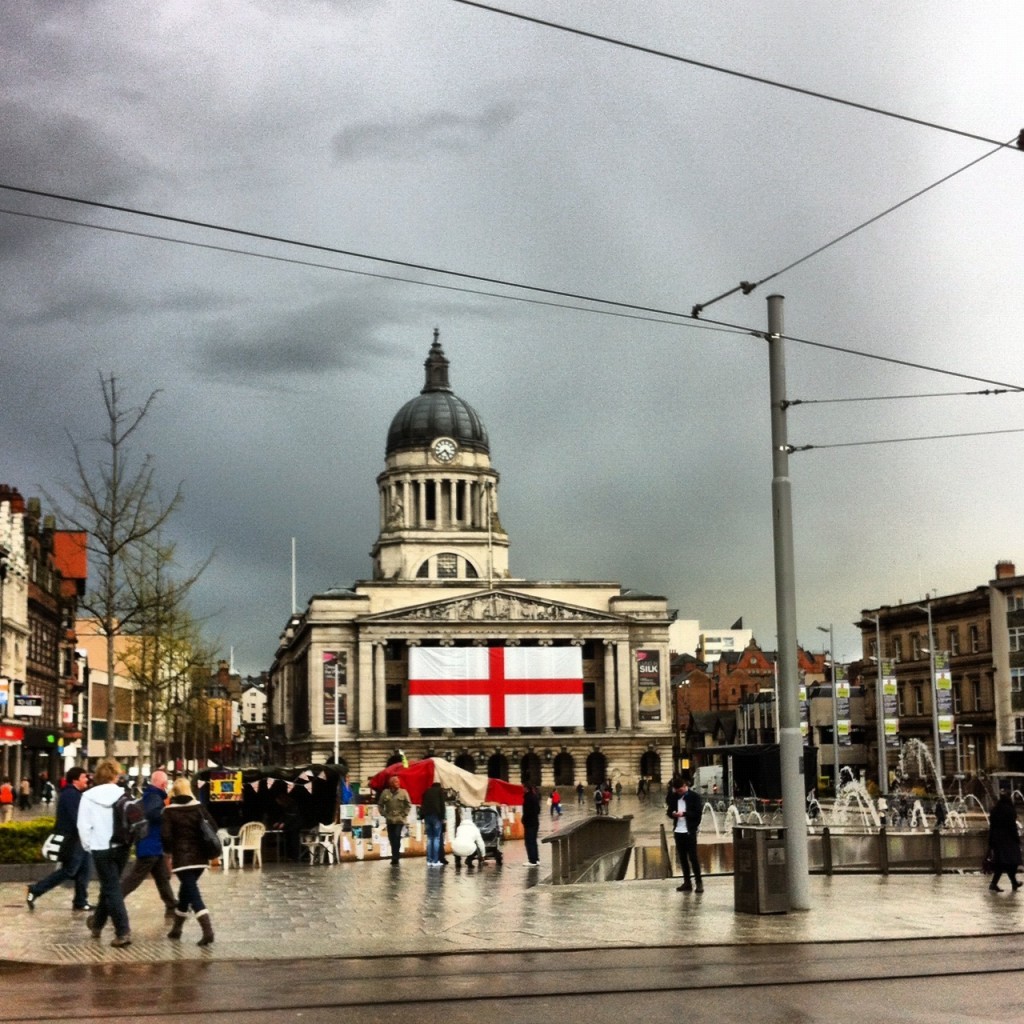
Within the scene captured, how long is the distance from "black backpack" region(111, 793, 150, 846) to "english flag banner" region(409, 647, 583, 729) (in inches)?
4352

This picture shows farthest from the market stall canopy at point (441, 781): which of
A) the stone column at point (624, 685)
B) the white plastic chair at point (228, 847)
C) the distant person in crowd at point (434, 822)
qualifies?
the stone column at point (624, 685)

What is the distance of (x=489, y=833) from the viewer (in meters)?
34.3

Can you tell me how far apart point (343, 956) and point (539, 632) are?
410ft

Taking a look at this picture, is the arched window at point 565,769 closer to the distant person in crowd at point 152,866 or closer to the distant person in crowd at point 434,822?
the distant person in crowd at point 434,822

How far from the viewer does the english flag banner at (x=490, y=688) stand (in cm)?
12788

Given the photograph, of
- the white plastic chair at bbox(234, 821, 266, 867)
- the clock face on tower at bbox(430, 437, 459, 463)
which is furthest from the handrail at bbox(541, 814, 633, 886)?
the clock face on tower at bbox(430, 437, 459, 463)

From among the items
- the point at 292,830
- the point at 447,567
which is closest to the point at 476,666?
the point at 447,567

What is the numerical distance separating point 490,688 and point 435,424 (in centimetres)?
4021

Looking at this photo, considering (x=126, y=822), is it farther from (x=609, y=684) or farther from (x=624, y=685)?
(x=624, y=685)

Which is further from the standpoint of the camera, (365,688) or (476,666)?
(365,688)

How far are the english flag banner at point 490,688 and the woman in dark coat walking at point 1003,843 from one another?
10465 centimetres

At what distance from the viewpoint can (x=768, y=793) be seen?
48.2 meters

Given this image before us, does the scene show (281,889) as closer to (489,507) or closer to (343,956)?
(343,956)

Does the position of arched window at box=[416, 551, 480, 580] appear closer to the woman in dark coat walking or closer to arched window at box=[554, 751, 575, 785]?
arched window at box=[554, 751, 575, 785]
